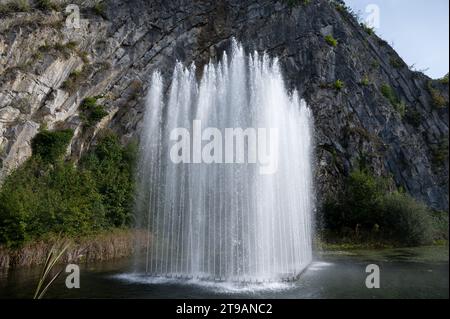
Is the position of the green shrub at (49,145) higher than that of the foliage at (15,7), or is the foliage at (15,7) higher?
the foliage at (15,7)

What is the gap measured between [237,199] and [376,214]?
18.6 metres

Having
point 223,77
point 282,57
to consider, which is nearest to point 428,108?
point 282,57

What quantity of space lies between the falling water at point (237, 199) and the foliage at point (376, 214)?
10.6m

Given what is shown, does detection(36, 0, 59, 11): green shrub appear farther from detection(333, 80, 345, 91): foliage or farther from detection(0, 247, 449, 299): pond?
detection(333, 80, 345, 91): foliage

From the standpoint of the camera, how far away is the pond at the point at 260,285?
11172 mm

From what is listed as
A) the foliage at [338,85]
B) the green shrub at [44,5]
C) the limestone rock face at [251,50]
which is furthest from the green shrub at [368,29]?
the green shrub at [44,5]

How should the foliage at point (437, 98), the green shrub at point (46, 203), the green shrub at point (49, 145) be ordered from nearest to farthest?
the green shrub at point (46, 203)
the green shrub at point (49, 145)
the foliage at point (437, 98)

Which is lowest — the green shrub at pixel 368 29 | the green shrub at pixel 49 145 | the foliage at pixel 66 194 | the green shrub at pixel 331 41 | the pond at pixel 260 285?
the pond at pixel 260 285

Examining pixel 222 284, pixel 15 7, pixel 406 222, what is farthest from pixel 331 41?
pixel 222 284

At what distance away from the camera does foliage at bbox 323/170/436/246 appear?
1071 inches

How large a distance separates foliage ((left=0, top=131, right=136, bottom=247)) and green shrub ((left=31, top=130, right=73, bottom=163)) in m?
0.06

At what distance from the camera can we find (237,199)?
49.0ft

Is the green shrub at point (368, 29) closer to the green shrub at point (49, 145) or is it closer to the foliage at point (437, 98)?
the foliage at point (437, 98)

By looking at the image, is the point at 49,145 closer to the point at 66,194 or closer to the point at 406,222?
the point at 66,194
